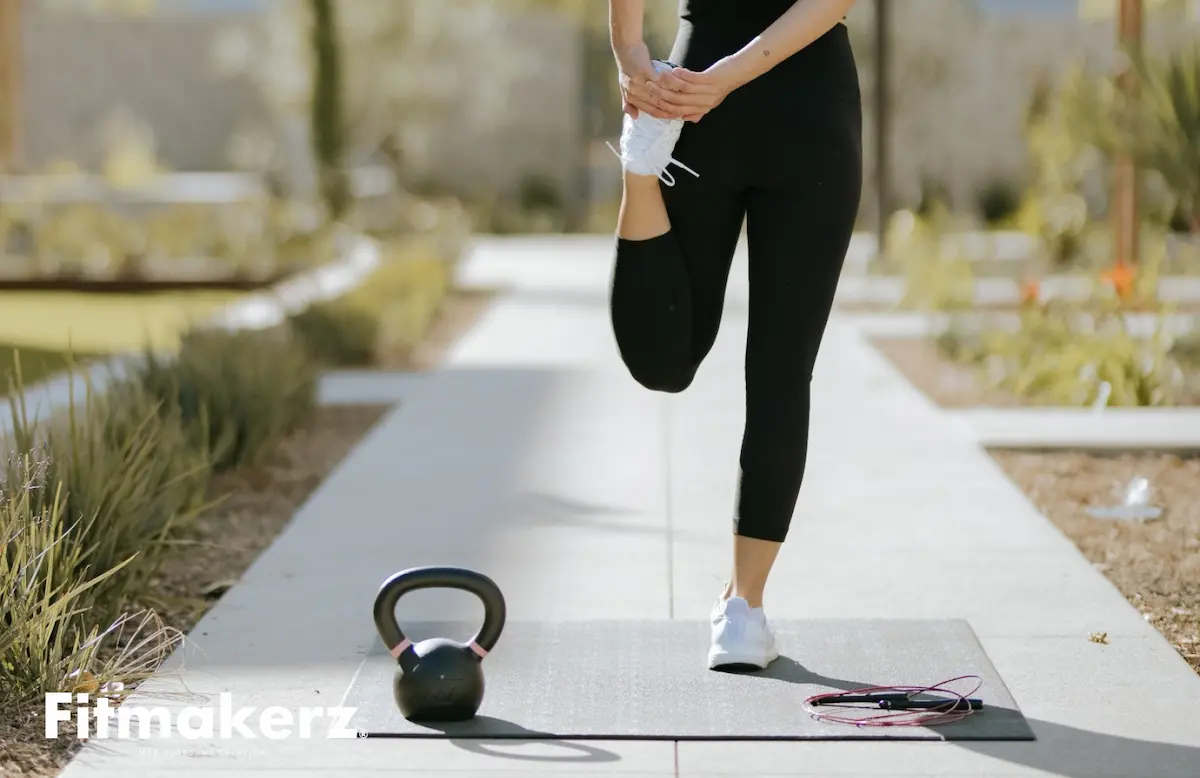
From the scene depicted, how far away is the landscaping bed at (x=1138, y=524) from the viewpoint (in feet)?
15.3

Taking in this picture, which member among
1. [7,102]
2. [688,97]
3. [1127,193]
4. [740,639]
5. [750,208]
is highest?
[7,102]

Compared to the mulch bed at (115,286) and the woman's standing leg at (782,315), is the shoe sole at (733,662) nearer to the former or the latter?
the woman's standing leg at (782,315)

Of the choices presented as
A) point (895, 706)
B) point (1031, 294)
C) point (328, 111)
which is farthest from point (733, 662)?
point (328, 111)

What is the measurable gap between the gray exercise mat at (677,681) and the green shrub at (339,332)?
5718 mm

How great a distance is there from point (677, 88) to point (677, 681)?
1.25m

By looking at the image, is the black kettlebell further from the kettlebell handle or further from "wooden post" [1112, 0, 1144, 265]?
"wooden post" [1112, 0, 1144, 265]

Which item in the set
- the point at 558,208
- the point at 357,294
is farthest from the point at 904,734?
the point at 558,208

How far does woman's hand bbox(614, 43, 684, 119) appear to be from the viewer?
3701 millimetres

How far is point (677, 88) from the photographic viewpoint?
3.69 m

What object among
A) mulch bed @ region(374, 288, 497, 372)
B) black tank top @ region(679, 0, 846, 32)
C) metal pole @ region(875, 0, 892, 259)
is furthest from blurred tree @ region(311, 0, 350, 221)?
black tank top @ region(679, 0, 846, 32)

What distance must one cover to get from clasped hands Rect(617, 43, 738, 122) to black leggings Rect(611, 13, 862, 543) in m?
0.10

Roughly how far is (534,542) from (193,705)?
1.85 meters

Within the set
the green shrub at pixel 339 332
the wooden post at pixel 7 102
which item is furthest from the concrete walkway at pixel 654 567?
the wooden post at pixel 7 102

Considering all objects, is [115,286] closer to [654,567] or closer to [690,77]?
[654,567]
